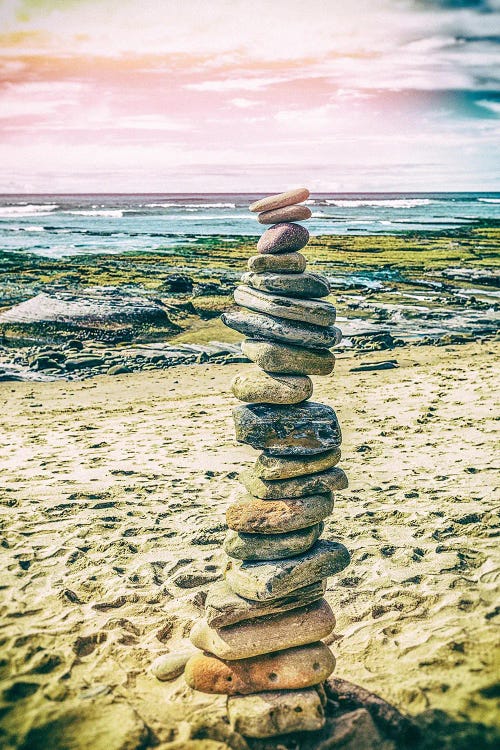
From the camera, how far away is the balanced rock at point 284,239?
19.9 ft

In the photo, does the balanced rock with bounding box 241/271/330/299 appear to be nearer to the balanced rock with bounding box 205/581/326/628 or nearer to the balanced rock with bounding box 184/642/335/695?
the balanced rock with bounding box 205/581/326/628

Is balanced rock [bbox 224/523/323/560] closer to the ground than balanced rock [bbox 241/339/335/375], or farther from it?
closer to the ground

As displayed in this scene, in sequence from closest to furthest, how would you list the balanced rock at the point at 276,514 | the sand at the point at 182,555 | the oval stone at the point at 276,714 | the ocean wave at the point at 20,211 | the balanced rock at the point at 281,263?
the oval stone at the point at 276,714, the sand at the point at 182,555, the balanced rock at the point at 276,514, the balanced rock at the point at 281,263, the ocean wave at the point at 20,211

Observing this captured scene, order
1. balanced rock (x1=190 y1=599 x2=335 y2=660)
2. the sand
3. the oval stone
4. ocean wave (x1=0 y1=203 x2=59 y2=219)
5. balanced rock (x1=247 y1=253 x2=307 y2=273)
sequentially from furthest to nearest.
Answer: ocean wave (x1=0 y1=203 x2=59 y2=219) → balanced rock (x1=247 y1=253 x2=307 y2=273) → balanced rock (x1=190 y1=599 x2=335 y2=660) → the sand → the oval stone

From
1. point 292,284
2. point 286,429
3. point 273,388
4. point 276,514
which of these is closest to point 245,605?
point 276,514

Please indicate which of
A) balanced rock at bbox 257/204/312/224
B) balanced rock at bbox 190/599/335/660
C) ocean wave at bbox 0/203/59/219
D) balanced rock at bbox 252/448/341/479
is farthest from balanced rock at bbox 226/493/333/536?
ocean wave at bbox 0/203/59/219

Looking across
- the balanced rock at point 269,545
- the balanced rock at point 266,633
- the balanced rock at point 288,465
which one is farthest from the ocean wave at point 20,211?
the balanced rock at point 266,633

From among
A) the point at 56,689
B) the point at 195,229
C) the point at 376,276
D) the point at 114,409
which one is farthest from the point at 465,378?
the point at 195,229

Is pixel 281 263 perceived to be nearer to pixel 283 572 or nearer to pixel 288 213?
pixel 288 213

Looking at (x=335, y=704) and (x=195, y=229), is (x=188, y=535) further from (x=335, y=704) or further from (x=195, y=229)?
(x=195, y=229)

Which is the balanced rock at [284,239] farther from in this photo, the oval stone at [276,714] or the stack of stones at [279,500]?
the oval stone at [276,714]

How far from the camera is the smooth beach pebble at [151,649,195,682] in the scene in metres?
6.01

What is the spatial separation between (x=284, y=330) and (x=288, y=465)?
112 centimetres

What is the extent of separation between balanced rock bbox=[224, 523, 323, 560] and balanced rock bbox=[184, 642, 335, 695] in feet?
2.49
